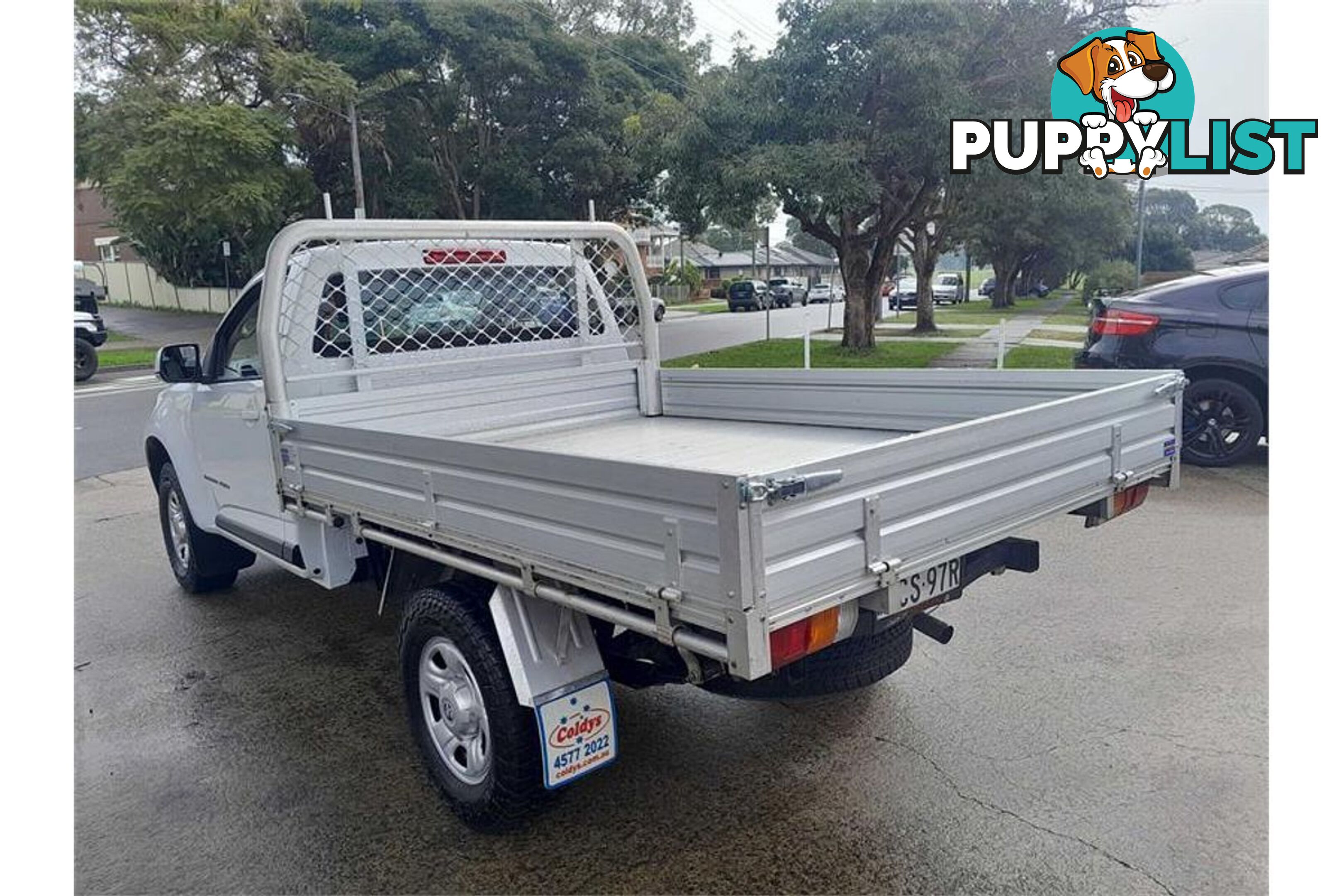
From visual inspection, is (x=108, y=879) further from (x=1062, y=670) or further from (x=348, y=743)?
(x=1062, y=670)

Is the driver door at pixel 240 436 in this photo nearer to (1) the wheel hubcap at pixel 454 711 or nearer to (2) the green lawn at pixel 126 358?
(1) the wheel hubcap at pixel 454 711

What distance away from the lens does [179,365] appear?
475 cm

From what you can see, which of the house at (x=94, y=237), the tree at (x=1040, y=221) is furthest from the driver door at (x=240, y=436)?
the house at (x=94, y=237)

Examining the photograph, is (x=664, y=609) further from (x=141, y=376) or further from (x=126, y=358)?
(x=126, y=358)

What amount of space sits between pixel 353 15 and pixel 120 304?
85.7 feet

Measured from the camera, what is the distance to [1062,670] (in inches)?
167

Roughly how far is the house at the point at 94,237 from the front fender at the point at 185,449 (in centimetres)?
4652

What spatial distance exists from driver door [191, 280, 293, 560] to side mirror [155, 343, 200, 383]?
0.09 metres

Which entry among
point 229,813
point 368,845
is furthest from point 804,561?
point 229,813

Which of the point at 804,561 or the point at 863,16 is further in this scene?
the point at 863,16

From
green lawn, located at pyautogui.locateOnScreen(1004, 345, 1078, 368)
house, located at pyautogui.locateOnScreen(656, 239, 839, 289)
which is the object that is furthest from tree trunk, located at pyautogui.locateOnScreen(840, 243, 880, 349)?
house, located at pyautogui.locateOnScreen(656, 239, 839, 289)

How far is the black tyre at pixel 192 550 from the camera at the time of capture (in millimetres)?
5551

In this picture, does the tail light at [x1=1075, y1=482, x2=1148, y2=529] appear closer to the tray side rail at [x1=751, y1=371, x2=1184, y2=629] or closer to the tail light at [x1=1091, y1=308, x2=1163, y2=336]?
the tray side rail at [x1=751, y1=371, x2=1184, y2=629]

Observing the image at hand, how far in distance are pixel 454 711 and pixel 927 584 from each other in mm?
1600
